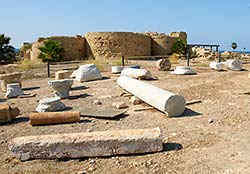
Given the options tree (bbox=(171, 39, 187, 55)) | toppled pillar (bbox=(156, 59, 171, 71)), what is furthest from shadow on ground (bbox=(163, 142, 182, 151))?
tree (bbox=(171, 39, 187, 55))

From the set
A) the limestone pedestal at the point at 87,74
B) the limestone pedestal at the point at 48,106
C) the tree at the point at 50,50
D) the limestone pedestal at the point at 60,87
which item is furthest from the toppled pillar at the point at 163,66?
the tree at the point at 50,50

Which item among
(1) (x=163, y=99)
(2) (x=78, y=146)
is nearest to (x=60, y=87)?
(1) (x=163, y=99)

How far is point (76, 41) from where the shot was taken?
26266 mm

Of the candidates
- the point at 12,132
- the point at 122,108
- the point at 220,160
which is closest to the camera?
the point at 220,160

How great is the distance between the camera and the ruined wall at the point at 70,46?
998 inches

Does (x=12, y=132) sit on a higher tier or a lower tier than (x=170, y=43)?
lower

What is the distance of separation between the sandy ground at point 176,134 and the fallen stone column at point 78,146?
0.09 meters

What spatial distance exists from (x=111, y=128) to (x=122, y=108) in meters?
1.77

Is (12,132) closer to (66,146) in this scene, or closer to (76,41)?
(66,146)

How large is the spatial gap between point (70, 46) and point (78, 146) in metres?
22.1

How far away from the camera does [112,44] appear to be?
84.8ft

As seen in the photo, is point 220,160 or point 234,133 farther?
point 234,133

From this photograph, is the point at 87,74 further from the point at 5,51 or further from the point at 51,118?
the point at 5,51

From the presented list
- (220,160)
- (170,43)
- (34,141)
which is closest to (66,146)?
(34,141)
